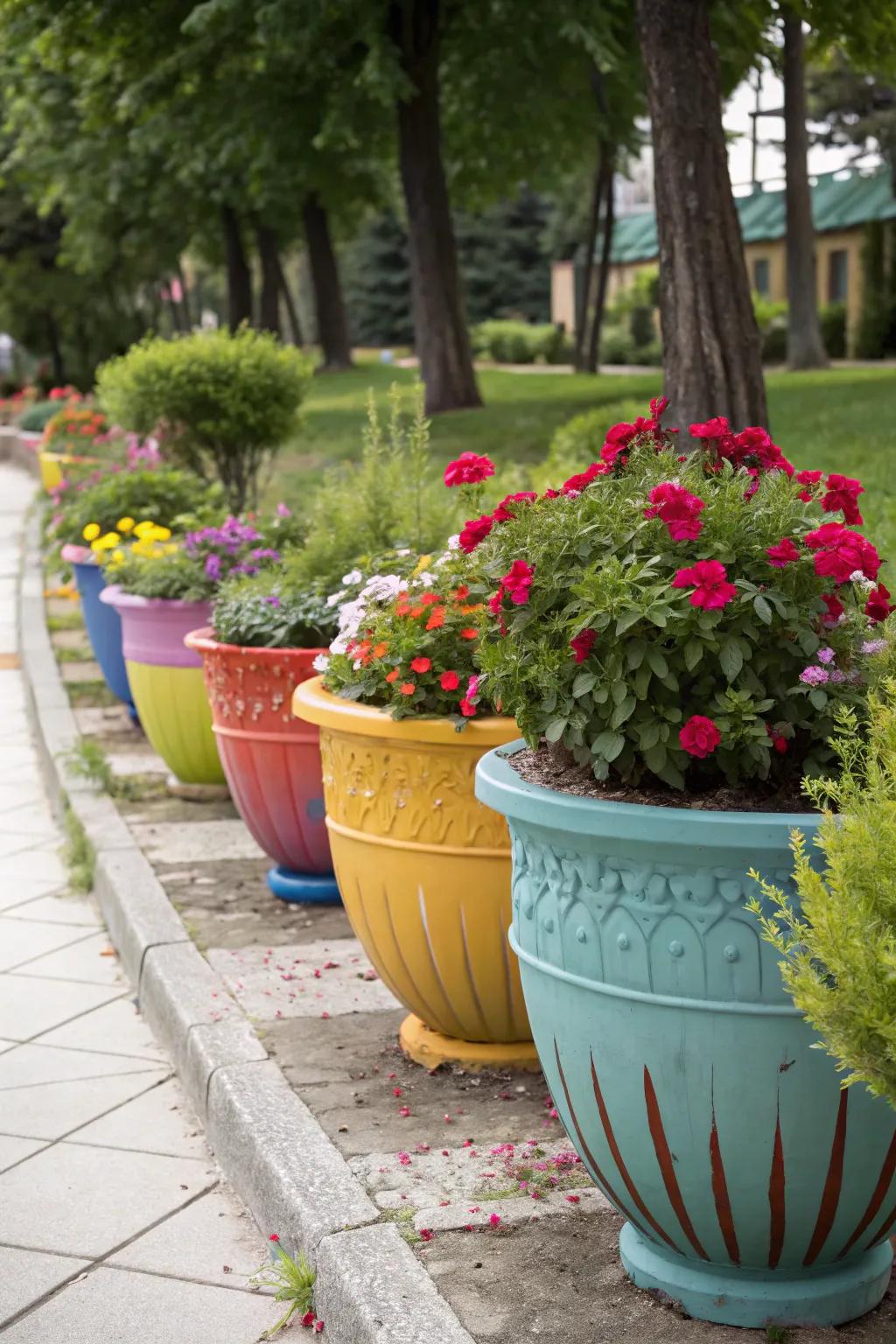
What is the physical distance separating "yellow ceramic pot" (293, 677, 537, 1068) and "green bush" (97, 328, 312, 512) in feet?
20.1

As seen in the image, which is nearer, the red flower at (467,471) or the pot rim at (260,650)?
the red flower at (467,471)

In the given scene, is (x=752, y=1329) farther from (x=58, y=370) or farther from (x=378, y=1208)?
(x=58, y=370)

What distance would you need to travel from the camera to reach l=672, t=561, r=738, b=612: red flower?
2.50 metres

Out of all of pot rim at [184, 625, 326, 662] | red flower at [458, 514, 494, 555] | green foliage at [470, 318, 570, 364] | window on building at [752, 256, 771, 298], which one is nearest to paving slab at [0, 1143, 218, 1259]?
red flower at [458, 514, 494, 555]

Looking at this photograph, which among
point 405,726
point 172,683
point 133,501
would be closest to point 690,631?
point 405,726

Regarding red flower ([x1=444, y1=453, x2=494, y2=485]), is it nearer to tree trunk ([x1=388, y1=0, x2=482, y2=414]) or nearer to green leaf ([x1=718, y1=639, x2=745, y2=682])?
green leaf ([x1=718, y1=639, x2=745, y2=682])

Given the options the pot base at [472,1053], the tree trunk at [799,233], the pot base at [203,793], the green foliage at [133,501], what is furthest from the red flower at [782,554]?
the tree trunk at [799,233]

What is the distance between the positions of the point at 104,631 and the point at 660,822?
627cm

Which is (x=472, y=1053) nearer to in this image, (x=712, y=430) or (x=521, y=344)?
(x=712, y=430)

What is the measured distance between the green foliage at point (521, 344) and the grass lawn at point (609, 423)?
597 inches

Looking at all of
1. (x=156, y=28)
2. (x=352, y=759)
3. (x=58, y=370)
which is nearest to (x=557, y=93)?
(x=156, y=28)

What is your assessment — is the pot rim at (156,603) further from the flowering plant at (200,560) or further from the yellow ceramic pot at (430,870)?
the yellow ceramic pot at (430,870)

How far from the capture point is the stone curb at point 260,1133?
2.80m

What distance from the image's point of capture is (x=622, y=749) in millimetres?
Answer: 2645
